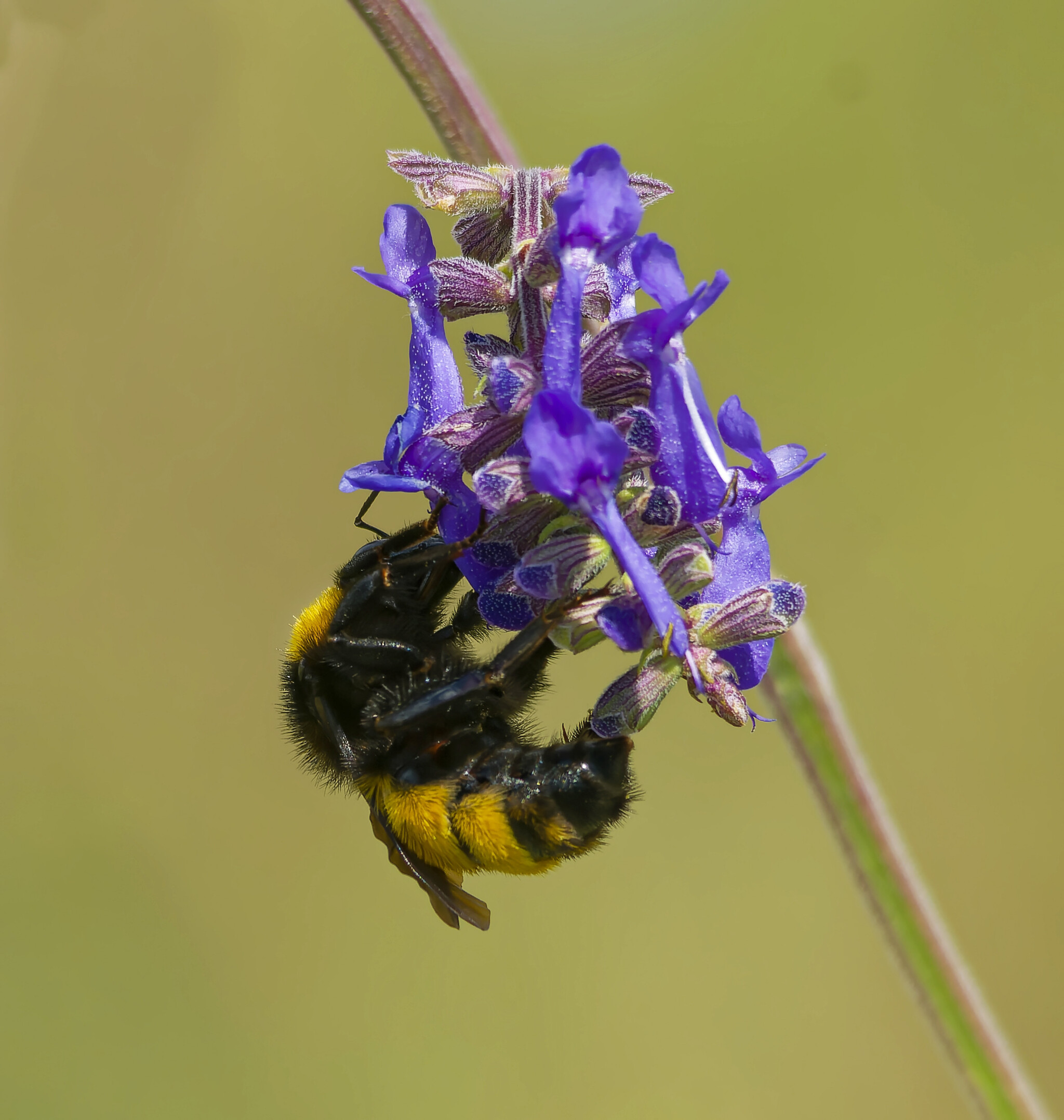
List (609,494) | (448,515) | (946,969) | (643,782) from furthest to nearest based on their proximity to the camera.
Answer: (643,782) → (946,969) → (448,515) → (609,494)

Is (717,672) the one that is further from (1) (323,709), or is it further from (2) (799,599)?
(1) (323,709)

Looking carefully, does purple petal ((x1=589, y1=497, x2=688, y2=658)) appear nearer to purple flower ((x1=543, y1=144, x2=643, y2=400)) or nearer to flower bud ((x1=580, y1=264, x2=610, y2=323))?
purple flower ((x1=543, y1=144, x2=643, y2=400))

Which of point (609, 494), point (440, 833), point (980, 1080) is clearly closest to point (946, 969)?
point (980, 1080)

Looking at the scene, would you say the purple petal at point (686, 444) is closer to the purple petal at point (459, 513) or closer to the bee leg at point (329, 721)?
the purple petal at point (459, 513)

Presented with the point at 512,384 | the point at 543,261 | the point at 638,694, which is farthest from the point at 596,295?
the point at 638,694

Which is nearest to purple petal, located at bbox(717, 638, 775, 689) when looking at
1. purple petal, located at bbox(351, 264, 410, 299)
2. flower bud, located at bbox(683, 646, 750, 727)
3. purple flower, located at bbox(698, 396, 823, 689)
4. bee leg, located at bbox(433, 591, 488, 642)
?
purple flower, located at bbox(698, 396, 823, 689)

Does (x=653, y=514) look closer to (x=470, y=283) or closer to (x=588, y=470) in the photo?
(x=588, y=470)

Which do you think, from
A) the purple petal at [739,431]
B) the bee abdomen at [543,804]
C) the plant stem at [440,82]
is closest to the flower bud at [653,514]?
the purple petal at [739,431]
